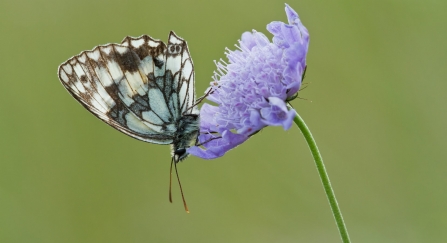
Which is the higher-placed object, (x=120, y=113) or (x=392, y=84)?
(x=120, y=113)

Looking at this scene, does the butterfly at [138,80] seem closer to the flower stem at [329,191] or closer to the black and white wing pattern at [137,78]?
the black and white wing pattern at [137,78]

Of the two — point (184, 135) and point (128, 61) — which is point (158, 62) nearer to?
point (128, 61)

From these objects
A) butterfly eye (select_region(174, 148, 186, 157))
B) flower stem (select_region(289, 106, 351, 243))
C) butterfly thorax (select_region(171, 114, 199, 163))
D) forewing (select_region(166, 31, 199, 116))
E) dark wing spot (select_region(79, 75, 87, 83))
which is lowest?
flower stem (select_region(289, 106, 351, 243))

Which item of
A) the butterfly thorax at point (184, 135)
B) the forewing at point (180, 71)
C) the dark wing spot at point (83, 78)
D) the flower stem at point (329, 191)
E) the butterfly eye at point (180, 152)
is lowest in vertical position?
the flower stem at point (329, 191)

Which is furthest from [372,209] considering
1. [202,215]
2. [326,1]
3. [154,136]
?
[154,136]

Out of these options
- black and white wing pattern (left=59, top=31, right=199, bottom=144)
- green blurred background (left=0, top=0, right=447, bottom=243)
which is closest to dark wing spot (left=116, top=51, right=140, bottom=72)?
black and white wing pattern (left=59, top=31, right=199, bottom=144)

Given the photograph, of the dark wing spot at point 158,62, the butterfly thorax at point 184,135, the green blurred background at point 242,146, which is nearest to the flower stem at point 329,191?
the butterfly thorax at point 184,135

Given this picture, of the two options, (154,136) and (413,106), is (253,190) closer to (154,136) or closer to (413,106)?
(413,106)

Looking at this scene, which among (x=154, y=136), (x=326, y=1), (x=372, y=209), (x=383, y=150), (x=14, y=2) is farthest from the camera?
(x=14, y=2)

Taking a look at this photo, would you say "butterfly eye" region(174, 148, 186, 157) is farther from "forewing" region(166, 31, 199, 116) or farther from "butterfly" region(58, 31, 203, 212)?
"forewing" region(166, 31, 199, 116)
